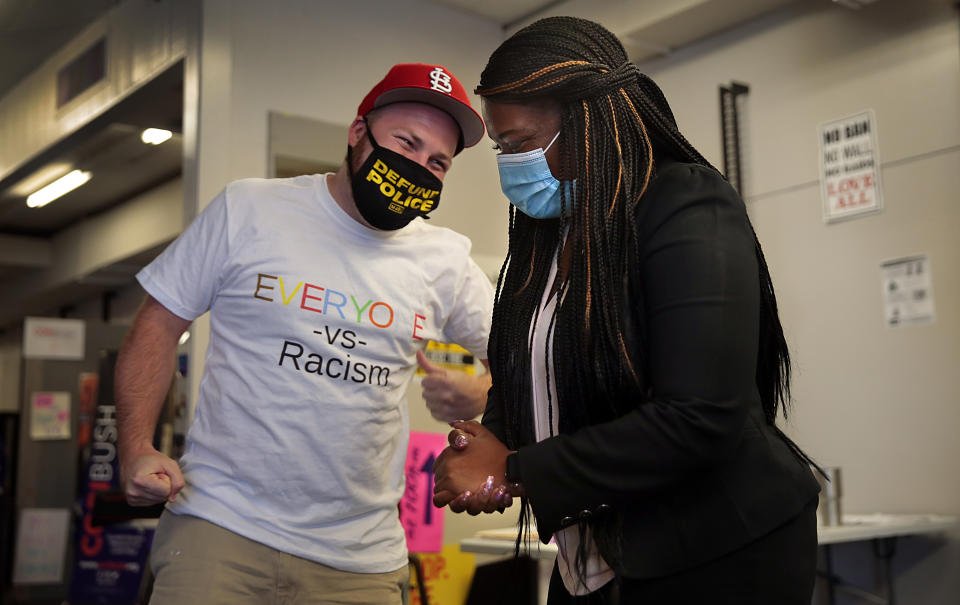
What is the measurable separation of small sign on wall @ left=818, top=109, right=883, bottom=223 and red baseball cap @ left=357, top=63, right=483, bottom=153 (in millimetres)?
2051

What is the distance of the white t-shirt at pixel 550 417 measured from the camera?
1032mm

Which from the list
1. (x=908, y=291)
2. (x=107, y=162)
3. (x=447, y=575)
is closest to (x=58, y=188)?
(x=107, y=162)

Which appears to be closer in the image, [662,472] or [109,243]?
[662,472]

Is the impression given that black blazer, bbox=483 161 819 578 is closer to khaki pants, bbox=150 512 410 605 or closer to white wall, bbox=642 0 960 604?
khaki pants, bbox=150 512 410 605

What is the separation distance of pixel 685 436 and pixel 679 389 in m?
0.05

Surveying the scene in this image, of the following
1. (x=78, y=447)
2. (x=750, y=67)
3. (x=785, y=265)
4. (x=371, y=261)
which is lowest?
(x=78, y=447)

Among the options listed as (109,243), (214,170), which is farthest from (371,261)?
(109,243)

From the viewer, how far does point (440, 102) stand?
1.85 meters

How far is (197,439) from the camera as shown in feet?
5.56

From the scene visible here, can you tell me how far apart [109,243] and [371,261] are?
5.05m

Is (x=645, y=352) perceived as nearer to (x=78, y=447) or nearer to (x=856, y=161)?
(x=856, y=161)

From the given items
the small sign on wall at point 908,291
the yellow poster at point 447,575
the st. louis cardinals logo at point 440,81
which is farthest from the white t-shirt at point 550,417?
the yellow poster at point 447,575

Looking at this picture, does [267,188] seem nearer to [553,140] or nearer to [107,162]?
[553,140]

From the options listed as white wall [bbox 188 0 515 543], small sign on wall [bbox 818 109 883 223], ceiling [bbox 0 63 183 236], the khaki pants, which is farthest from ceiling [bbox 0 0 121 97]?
small sign on wall [bbox 818 109 883 223]
